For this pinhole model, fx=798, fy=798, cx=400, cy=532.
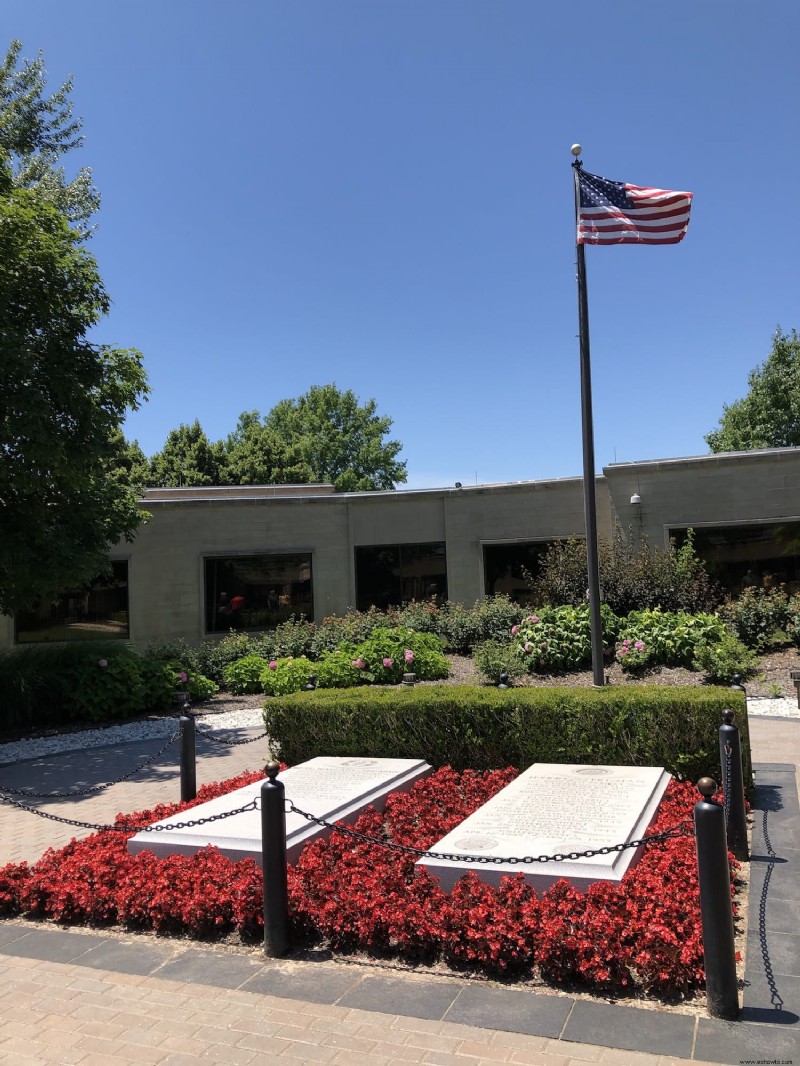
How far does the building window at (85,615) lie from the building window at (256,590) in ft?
6.90

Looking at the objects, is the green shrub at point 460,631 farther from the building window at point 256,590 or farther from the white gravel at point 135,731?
the white gravel at point 135,731

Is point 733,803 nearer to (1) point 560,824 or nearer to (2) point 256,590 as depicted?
(1) point 560,824

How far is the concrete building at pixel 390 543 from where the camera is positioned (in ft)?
58.8

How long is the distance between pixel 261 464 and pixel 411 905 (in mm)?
39048

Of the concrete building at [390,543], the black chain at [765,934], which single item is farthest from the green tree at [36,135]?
the black chain at [765,934]

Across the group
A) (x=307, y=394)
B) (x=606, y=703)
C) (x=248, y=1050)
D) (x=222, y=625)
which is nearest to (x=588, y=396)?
(x=606, y=703)

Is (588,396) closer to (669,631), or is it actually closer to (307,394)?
(669,631)

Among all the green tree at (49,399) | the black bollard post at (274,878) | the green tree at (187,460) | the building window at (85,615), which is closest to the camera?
the black bollard post at (274,878)

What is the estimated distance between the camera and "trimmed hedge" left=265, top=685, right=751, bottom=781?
7.48m

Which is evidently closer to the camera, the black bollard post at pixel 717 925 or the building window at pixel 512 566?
the black bollard post at pixel 717 925

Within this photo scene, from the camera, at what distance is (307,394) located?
2408 inches

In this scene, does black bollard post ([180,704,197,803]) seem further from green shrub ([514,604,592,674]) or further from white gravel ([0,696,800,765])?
A: green shrub ([514,604,592,674])

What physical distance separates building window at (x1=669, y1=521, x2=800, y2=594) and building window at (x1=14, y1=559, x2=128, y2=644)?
13.4 metres

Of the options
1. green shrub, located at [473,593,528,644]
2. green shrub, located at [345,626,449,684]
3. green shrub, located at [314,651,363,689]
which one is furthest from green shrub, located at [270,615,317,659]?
green shrub, located at [473,593,528,644]
